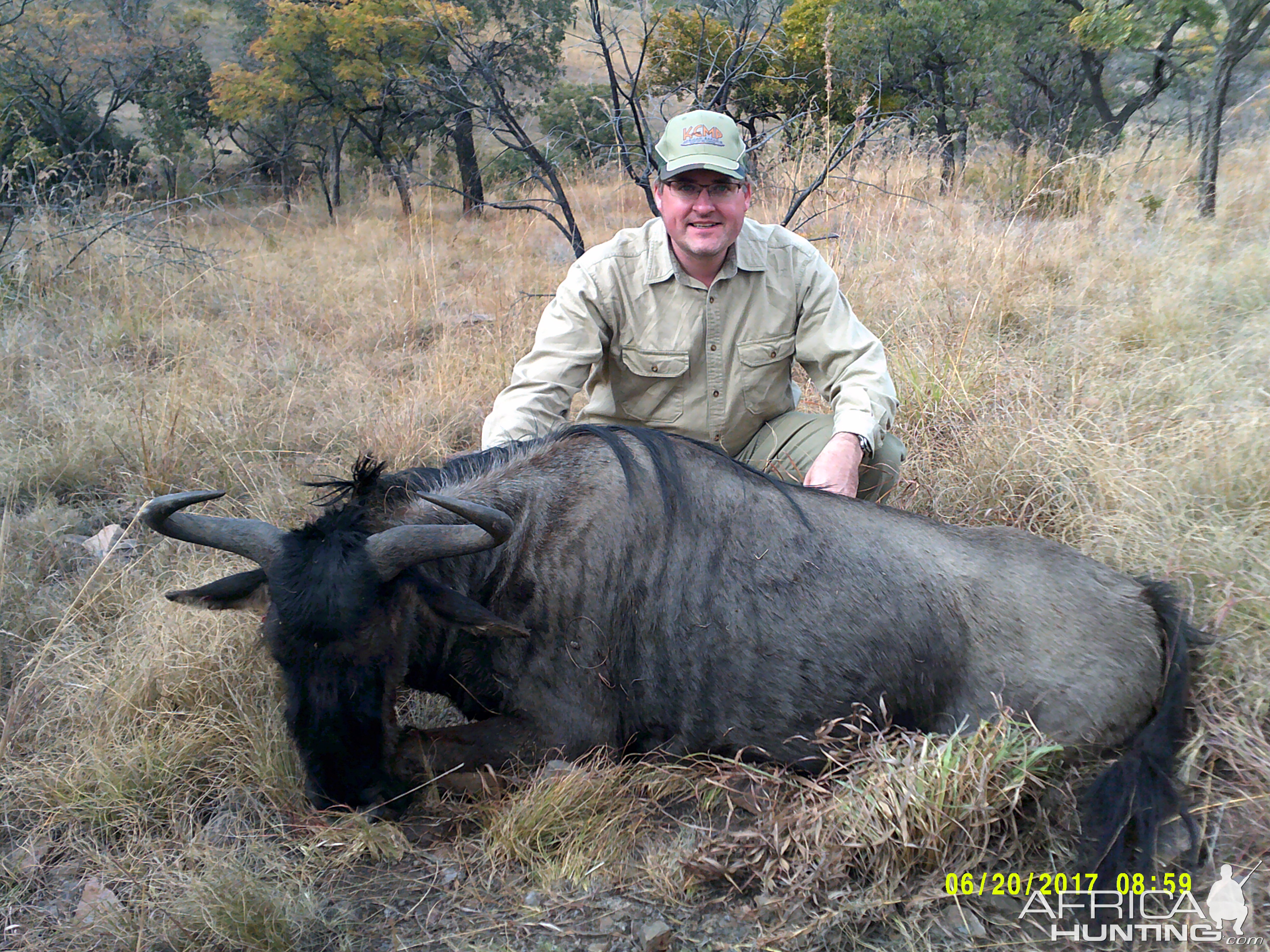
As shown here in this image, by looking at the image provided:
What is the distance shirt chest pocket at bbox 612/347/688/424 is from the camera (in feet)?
12.8

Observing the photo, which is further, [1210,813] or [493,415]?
[493,415]

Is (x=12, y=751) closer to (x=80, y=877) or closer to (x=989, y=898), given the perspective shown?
(x=80, y=877)

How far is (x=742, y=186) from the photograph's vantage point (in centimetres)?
363

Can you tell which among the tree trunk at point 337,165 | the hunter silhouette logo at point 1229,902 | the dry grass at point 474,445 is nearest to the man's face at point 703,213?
the dry grass at point 474,445

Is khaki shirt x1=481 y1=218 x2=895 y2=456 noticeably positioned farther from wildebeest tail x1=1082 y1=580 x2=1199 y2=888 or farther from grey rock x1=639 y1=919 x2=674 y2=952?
grey rock x1=639 y1=919 x2=674 y2=952

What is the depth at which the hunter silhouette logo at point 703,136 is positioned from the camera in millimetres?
3463

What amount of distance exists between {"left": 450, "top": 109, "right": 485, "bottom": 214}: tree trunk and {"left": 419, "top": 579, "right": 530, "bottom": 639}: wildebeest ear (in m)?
9.09

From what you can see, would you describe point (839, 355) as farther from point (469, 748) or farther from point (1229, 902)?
point (1229, 902)

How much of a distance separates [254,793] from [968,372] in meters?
3.73

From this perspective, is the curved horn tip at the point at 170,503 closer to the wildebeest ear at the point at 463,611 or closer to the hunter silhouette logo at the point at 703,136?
the wildebeest ear at the point at 463,611

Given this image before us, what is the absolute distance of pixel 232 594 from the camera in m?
2.72

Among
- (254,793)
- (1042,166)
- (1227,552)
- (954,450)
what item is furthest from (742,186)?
(1042,166)

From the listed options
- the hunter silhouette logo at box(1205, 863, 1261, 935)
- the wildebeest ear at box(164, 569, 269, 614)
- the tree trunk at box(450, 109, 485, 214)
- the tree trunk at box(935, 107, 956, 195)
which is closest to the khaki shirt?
the wildebeest ear at box(164, 569, 269, 614)

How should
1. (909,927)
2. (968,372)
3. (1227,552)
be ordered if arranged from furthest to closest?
(968,372)
(1227,552)
(909,927)
